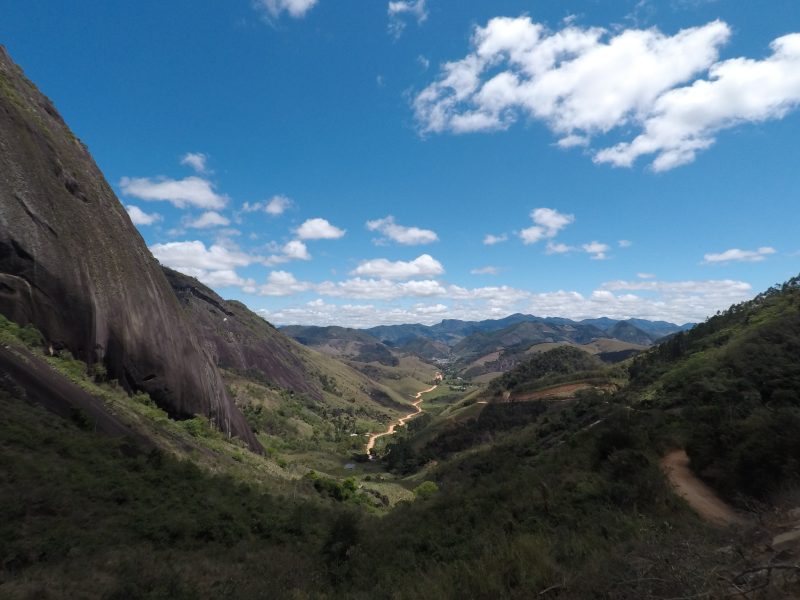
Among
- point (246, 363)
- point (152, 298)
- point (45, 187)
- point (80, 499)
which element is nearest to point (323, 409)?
point (246, 363)

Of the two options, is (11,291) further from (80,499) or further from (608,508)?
(608,508)

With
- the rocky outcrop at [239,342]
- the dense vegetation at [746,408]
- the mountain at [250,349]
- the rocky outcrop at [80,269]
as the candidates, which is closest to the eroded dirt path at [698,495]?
the dense vegetation at [746,408]

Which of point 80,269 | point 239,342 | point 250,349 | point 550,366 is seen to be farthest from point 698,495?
point 250,349

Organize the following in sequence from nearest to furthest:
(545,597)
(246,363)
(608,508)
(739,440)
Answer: (545,597), (608,508), (739,440), (246,363)

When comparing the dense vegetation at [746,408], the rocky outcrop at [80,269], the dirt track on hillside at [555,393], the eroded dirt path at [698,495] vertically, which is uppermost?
the rocky outcrop at [80,269]

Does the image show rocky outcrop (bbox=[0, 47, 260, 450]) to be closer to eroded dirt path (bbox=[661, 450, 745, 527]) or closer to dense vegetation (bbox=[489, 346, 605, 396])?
eroded dirt path (bbox=[661, 450, 745, 527])

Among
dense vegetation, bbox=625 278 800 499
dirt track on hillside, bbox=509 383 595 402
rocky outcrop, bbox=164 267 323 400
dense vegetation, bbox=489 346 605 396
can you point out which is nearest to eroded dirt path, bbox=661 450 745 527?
dense vegetation, bbox=625 278 800 499

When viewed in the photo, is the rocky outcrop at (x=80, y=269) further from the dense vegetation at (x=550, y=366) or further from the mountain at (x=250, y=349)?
the dense vegetation at (x=550, y=366)
